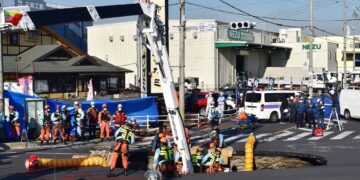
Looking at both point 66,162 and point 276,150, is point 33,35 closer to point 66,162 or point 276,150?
point 276,150

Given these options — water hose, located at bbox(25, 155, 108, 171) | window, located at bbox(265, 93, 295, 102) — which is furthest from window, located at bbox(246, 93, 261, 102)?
water hose, located at bbox(25, 155, 108, 171)

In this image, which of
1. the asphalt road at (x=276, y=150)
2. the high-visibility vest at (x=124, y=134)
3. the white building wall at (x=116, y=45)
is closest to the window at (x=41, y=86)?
the asphalt road at (x=276, y=150)

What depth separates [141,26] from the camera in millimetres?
13695

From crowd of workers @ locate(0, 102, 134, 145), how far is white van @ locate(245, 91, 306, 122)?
9.50 m

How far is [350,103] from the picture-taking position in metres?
33.1

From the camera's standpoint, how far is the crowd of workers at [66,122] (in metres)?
23.1

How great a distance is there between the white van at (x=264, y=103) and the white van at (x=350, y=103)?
3671 millimetres

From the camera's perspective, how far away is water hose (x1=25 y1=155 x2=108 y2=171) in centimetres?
1530

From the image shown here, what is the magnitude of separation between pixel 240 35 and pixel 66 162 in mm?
45766

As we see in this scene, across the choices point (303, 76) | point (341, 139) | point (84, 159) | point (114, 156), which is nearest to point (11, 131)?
point (84, 159)

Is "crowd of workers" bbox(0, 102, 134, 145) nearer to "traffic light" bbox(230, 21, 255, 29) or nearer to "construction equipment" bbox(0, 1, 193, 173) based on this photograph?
"traffic light" bbox(230, 21, 255, 29)

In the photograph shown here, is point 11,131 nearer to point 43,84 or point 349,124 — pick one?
point 43,84

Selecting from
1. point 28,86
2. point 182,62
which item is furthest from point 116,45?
point 182,62

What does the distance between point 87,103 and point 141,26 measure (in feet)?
42.4
